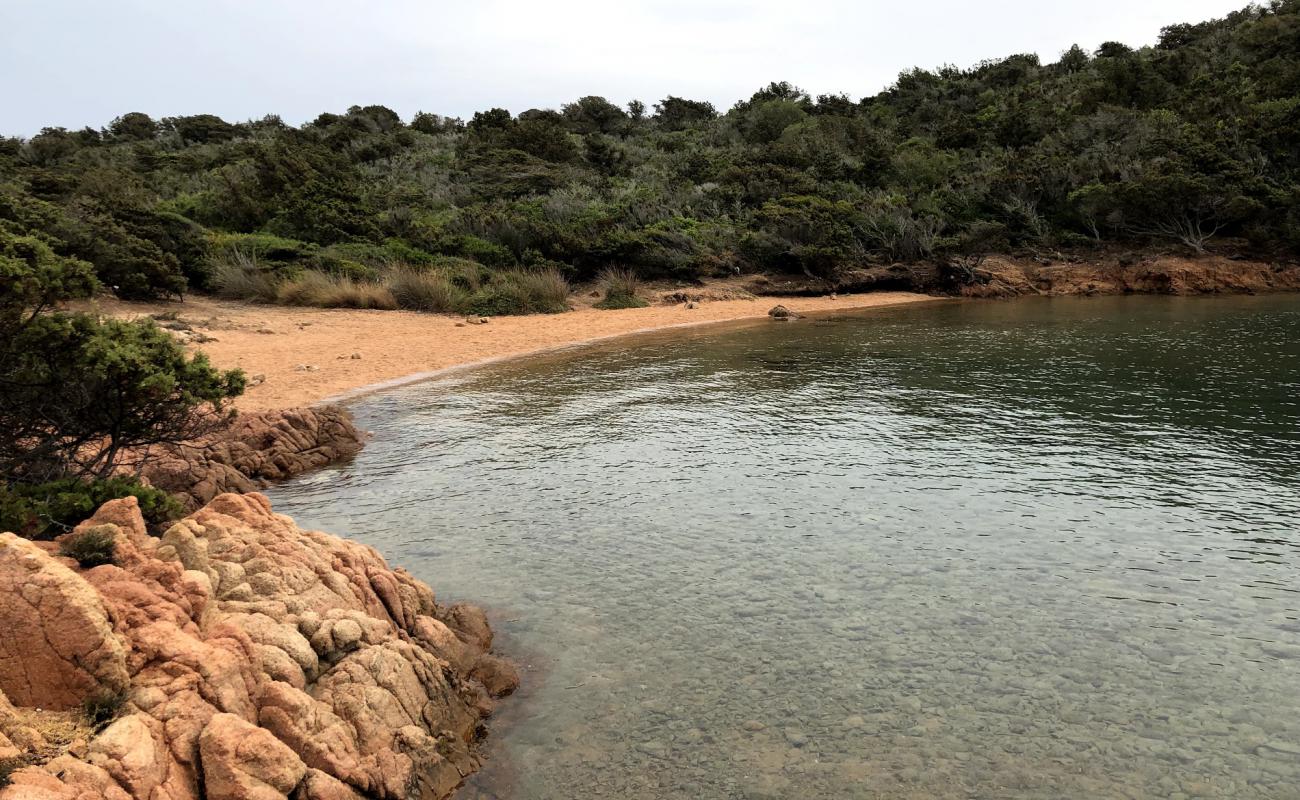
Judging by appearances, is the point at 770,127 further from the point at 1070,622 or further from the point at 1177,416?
the point at 1070,622

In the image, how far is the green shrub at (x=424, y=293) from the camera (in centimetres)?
2525

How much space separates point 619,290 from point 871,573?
2270 cm

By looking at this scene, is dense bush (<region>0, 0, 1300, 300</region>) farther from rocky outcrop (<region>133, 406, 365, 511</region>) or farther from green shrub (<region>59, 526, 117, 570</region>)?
green shrub (<region>59, 526, 117, 570</region>)

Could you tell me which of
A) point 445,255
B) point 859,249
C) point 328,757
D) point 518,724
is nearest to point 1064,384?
point 518,724

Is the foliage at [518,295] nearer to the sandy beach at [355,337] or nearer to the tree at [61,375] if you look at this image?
the sandy beach at [355,337]

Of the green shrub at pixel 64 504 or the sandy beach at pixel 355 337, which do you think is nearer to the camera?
the green shrub at pixel 64 504

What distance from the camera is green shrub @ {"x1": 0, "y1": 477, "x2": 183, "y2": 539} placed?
208 inches

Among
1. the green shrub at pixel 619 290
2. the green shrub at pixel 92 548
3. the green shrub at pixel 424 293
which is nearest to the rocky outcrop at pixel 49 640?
the green shrub at pixel 92 548

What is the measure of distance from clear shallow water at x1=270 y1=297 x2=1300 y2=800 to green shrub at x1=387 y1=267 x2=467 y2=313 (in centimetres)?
1082

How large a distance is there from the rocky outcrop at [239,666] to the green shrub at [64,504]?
0.59m

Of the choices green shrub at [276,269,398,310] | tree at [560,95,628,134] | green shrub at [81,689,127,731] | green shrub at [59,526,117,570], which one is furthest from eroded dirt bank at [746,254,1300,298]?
tree at [560,95,628,134]

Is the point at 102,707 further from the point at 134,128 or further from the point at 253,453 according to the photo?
the point at 134,128

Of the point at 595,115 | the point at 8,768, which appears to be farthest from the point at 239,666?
the point at 595,115

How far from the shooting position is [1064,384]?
14664mm
